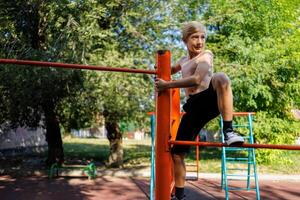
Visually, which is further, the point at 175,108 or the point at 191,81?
the point at 175,108

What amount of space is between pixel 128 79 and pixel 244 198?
4242 millimetres

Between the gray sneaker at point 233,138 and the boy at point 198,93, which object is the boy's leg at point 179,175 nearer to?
the boy at point 198,93

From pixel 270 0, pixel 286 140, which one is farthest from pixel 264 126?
pixel 270 0

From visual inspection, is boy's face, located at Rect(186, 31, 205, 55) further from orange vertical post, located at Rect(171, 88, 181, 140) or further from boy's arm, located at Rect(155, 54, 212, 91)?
orange vertical post, located at Rect(171, 88, 181, 140)

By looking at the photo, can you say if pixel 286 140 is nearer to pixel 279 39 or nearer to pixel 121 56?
pixel 279 39

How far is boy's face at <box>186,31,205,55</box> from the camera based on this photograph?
2664 mm

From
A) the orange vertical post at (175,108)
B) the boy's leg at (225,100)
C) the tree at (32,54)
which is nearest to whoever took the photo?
the boy's leg at (225,100)

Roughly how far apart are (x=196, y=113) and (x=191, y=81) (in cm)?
29

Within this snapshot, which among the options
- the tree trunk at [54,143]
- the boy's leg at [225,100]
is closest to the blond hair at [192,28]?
the boy's leg at [225,100]

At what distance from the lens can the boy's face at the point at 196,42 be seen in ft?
8.74

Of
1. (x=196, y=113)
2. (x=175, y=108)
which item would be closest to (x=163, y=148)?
(x=196, y=113)

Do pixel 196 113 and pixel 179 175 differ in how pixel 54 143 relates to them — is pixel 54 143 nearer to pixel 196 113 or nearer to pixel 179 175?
pixel 179 175

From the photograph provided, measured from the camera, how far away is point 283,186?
367 inches

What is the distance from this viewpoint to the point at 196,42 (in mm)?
2689
